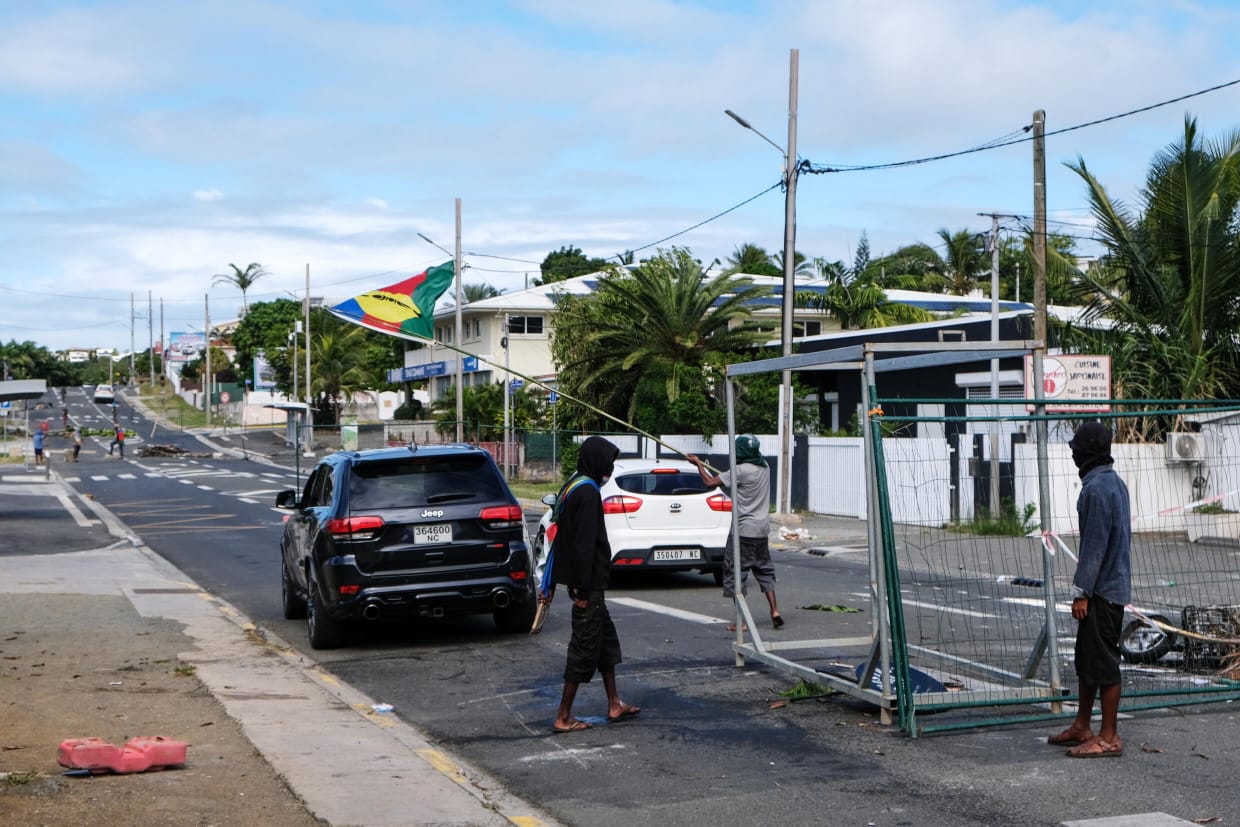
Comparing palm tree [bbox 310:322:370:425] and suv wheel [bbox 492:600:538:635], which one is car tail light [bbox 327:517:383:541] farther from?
palm tree [bbox 310:322:370:425]

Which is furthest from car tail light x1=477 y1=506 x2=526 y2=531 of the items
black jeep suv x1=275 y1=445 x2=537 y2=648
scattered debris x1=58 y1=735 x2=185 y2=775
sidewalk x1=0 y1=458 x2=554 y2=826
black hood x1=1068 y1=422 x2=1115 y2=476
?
black hood x1=1068 y1=422 x2=1115 y2=476

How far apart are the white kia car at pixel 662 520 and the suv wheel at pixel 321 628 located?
406cm

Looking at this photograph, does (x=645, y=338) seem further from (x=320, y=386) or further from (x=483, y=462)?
(x=320, y=386)

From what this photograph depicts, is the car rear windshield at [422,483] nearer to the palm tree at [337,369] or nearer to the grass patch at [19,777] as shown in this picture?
the grass patch at [19,777]

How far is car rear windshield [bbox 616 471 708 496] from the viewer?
15930 mm

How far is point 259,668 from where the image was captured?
1087cm

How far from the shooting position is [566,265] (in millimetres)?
96500

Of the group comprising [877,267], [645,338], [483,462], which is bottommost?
[483,462]

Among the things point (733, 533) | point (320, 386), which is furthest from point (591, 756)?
point (320, 386)

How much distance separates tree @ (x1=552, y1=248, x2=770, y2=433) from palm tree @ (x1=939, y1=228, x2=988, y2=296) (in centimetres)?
3137

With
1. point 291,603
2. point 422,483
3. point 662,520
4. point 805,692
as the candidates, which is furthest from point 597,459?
point 662,520

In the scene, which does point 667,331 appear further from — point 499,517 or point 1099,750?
point 1099,750

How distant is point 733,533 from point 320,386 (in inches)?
2931

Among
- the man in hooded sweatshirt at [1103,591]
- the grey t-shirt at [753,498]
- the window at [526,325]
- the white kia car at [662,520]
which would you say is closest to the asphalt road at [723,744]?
the man in hooded sweatshirt at [1103,591]
